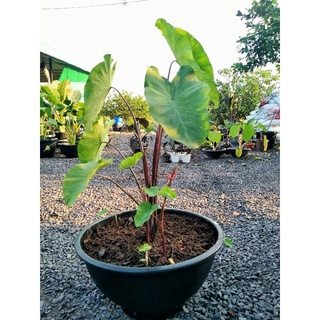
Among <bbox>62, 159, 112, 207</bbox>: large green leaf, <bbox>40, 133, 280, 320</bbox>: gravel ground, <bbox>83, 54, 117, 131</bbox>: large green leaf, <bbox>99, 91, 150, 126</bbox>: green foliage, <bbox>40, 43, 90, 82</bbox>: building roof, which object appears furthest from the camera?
<bbox>99, 91, 150, 126</bbox>: green foliage

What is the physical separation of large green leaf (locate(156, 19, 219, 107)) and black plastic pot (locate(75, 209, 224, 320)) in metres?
0.58

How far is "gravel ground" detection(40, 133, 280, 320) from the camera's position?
1090 mm

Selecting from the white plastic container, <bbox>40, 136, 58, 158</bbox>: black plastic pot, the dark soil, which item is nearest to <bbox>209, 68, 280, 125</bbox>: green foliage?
the white plastic container

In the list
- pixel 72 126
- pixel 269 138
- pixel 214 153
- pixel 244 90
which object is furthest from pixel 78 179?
pixel 244 90

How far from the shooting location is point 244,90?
262 inches

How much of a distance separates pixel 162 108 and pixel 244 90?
6394 millimetres

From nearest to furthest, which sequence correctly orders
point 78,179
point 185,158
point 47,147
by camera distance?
point 78,179 < point 185,158 < point 47,147

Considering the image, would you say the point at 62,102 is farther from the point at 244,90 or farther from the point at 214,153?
the point at 244,90

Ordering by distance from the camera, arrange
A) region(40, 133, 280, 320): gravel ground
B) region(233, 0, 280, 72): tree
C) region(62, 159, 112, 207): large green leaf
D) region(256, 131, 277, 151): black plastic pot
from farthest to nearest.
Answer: region(256, 131, 277, 151): black plastic pot, region(233, 0, 280, 72): tree, region(40, 133, 280, 320): gravel ground, region(62, 159, 112, 207): large green leaf

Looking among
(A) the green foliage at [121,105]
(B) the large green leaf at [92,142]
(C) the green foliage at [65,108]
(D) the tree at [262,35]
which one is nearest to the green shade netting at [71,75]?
(A) the green foliage at [121,105]

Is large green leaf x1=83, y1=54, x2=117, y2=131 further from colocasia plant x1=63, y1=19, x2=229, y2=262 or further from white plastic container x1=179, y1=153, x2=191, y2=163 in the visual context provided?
white plastic container x1=179, y1=153, x2=191, y2=163

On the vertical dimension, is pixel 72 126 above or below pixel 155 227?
above

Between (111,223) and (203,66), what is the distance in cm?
73

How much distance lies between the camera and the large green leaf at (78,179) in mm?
839
